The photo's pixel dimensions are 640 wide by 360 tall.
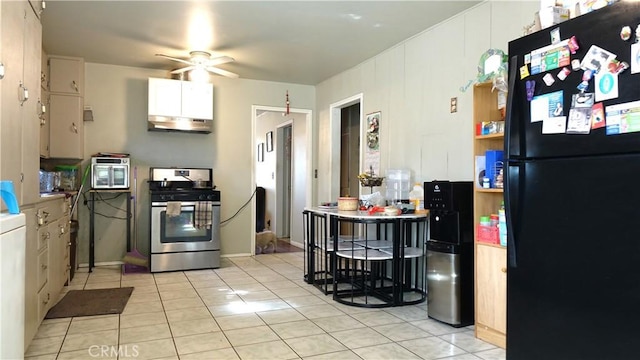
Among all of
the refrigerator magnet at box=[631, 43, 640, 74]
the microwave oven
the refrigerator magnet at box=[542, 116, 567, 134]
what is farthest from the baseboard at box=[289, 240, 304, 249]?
the refrigerator magnet at box=[631, 43, 640, 74]

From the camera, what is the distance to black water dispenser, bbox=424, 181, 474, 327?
2.97m

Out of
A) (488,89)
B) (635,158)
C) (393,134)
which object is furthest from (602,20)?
→ (393,134)

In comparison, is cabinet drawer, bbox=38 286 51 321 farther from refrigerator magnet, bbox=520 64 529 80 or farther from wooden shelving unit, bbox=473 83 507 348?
refrigerator magnet, bbox=520 64 529 80

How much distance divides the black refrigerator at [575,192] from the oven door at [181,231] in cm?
372

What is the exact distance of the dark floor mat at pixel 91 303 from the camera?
3.28m

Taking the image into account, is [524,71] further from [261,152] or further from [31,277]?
[261,152]

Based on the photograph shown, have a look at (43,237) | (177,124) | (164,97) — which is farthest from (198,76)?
(43,237)

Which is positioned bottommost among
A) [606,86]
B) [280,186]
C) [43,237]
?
[43,237]

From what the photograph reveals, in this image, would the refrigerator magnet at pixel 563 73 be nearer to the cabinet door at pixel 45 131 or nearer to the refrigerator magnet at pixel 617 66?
the refrigerator magnet at pixel 617 66

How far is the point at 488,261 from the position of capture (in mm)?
2680

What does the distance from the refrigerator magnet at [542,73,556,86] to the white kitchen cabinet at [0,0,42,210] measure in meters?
2.45

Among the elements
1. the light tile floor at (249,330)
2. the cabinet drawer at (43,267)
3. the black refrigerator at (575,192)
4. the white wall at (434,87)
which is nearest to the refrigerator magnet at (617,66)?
the black refrigerator at (575,192)

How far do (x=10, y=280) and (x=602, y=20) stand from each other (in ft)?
7.16

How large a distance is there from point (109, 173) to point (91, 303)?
6.02ft
